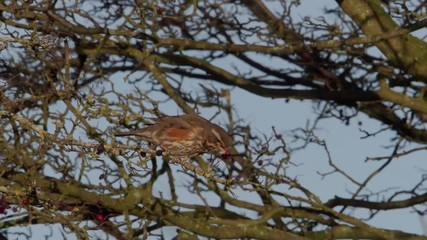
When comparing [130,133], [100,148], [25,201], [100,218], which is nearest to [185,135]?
[130,133]

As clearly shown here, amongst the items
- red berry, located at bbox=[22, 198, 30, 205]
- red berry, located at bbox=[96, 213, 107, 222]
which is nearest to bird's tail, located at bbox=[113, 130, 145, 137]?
red berry, located at bbox=[96, 213, 107, 222]

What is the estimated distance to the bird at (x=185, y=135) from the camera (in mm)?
8406

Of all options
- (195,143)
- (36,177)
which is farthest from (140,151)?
(195,143)

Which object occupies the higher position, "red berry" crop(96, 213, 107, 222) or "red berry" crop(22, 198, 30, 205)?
"red berry" crop(96, 213, 107, 222)

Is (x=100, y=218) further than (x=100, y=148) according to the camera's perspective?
Yes

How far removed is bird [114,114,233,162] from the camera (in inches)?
331

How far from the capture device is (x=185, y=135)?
8617 millimetres

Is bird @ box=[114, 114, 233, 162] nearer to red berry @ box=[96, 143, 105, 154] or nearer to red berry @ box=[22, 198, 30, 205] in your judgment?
red berry @ box=[22, 198, 30, 205]

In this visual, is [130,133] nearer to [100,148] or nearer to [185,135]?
[185,135]

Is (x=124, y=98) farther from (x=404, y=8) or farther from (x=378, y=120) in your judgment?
(x=378, y=120)

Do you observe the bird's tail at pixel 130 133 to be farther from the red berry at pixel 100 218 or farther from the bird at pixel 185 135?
the red berry at pixel 100 218

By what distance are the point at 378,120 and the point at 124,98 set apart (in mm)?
3733

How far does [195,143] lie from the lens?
8.52 meters

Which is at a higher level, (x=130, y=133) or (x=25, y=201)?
(x=130, y=133)
